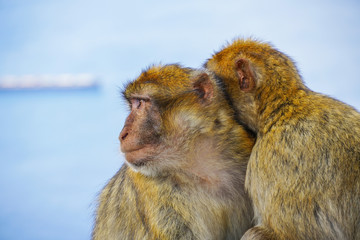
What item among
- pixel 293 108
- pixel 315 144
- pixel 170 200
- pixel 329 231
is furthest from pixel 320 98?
pixel 170 200

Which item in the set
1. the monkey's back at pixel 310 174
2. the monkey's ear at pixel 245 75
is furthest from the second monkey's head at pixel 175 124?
the monkey's back at pixel 310 174

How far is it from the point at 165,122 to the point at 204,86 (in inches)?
9.6

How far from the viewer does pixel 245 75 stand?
2.04 metres

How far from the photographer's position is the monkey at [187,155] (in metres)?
2.09

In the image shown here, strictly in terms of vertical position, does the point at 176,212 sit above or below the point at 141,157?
below

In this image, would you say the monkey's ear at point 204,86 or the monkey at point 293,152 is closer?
the monkey at point 293,152

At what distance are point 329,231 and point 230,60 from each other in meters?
0.84

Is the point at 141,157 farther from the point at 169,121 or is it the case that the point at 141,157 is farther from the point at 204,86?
the point at 204,86

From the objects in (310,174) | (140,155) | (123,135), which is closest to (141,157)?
(140,155)

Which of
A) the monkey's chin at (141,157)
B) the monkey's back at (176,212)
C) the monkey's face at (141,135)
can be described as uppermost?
the monkey's face at (141,135)

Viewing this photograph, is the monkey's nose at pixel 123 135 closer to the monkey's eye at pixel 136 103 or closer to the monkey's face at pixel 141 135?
the monkey's face at pixel 141 135

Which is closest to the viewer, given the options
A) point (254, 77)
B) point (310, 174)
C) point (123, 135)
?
point (310, 174)

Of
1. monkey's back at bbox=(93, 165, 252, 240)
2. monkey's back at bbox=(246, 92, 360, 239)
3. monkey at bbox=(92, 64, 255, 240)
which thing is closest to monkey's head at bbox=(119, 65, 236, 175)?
monkey at bbox=(92, 64, 255, 240)

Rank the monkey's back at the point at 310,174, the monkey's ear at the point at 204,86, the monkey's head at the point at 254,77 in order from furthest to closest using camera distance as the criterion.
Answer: the monkey's ear at the point at 204,86
the monkey's head at the point at 254,77
the monkey's back at the point at 310,174
